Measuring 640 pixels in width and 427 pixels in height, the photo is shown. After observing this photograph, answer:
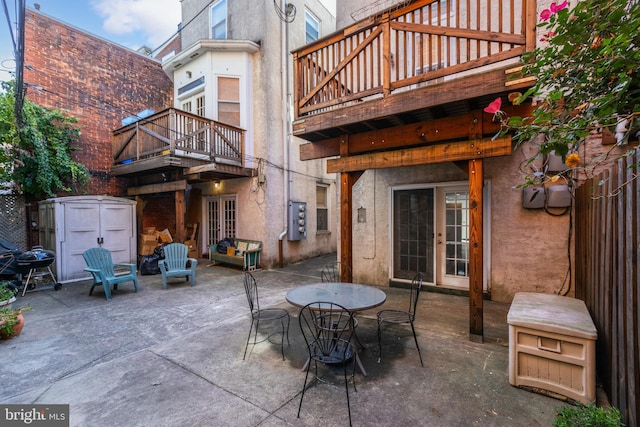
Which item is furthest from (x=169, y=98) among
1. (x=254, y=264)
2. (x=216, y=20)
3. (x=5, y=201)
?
(x=254, y=264)

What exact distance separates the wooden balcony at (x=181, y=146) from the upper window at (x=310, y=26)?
14.5 feet

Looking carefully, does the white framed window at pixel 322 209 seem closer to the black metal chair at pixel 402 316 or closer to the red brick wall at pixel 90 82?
the red brick wall at pixel 90 82

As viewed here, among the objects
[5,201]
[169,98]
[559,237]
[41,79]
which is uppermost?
[169,98]

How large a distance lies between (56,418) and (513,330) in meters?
3.94

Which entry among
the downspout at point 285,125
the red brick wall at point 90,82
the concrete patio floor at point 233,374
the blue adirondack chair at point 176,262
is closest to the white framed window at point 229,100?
the downspout at point 285,125

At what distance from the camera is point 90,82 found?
27.8 feet

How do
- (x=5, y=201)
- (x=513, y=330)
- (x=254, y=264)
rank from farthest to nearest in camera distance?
(x=254, y=264) < (x=5, y=201) < (x=513, y=330)

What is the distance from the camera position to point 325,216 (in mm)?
10852

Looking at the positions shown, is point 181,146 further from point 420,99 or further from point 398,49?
point 420,99

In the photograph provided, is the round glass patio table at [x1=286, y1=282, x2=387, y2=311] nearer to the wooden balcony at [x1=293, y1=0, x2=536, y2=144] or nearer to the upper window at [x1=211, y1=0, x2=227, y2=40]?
the wooden balcony at [x1=293, y1=0, x2=536, y2=144]

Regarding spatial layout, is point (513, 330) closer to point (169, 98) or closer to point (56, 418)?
point (56, 418)

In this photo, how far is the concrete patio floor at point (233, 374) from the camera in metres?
2.24

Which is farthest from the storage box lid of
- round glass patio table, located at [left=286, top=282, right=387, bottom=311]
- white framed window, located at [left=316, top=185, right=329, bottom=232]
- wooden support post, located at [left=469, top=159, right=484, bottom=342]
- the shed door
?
the shed door

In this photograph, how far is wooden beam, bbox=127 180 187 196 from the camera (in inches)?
307
